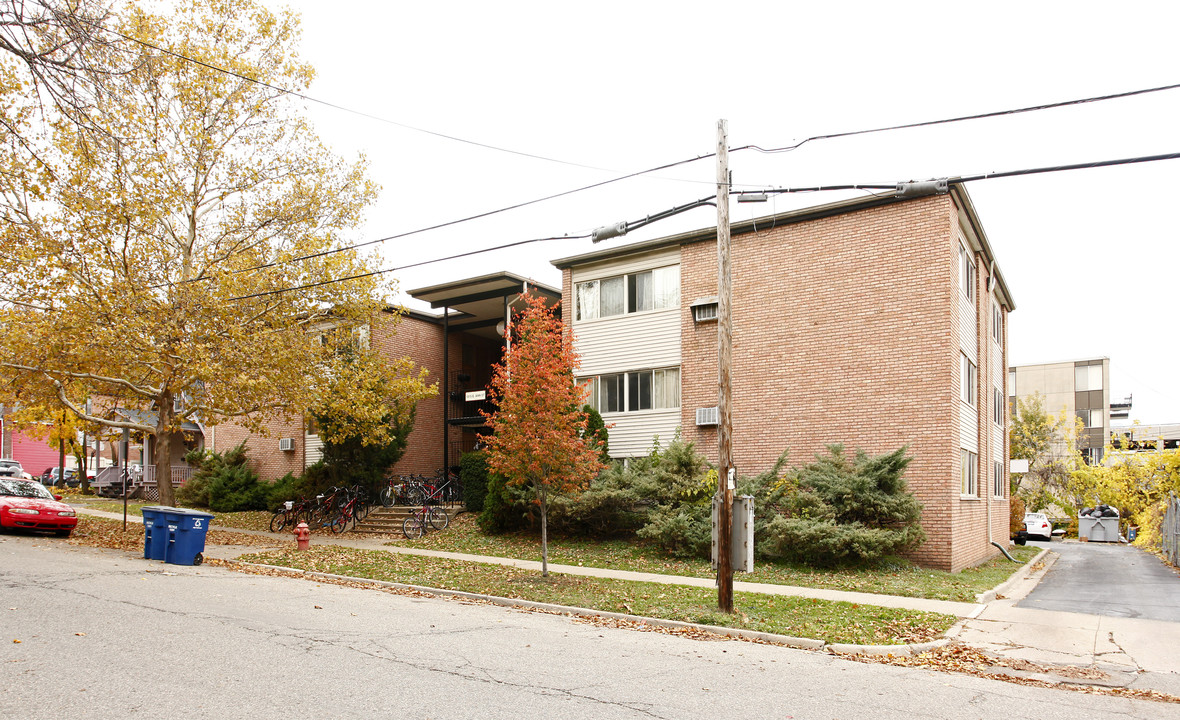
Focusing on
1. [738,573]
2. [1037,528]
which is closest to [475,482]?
[738,573]

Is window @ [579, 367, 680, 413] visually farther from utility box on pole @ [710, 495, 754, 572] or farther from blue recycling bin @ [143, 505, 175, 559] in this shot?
blue recycling bin @ [143, 505, 175, 559]

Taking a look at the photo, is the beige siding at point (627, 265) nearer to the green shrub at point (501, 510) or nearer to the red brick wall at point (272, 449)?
the green shrub at point (501, 510)

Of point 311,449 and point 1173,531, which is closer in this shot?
point 1173,531

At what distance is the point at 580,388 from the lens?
602 inches

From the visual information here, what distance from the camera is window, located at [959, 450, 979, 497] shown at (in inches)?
765

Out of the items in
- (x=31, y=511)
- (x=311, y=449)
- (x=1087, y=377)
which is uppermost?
(x=1087, y=377)

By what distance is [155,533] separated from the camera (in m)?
16.1

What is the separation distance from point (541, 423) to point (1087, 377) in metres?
60.4

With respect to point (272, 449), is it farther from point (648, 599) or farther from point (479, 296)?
point (648, 599)

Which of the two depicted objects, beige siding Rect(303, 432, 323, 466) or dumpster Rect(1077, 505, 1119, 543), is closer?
beige siding Rect(303, 432, 323, 466)

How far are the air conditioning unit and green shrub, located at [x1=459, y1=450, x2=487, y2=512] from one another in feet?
21.7

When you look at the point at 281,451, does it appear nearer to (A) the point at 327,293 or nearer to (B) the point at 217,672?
(A) the point at 327,293

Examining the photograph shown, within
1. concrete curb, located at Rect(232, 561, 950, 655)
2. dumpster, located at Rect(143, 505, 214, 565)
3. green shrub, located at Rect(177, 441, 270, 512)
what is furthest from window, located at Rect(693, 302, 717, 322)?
green shrub, located at Rect(177, 441, 270, 512)

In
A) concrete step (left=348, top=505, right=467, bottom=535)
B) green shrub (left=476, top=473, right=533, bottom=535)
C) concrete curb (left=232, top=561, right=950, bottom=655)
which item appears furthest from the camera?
concrete step (left=348, top=505, right=467, bottom=535)
